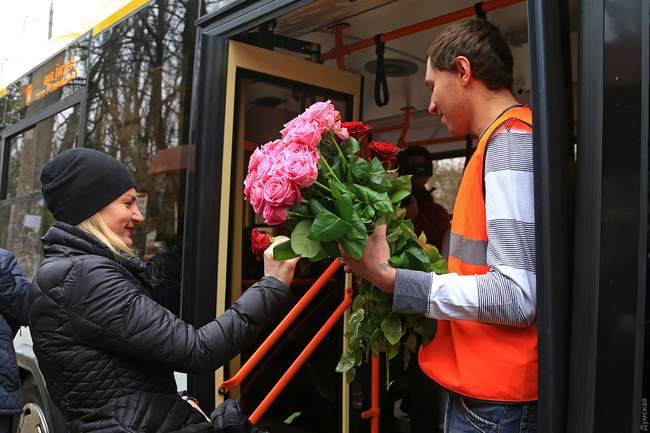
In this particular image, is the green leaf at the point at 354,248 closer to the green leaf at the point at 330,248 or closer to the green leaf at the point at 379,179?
the green leaf at the point at 330,248

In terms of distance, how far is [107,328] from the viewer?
1.54 m

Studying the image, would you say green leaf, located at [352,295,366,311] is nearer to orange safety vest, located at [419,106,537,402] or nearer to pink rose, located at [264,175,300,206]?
orange safety vest, located at [419,106,537,402]

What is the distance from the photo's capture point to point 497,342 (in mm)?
1408

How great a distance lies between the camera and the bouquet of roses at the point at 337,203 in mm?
1361

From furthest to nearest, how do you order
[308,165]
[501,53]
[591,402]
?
[501,53] → [308,165] → [591,402]

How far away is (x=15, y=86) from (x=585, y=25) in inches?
179

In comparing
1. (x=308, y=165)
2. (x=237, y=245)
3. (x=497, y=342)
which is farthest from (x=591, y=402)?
(x=237, y=245)

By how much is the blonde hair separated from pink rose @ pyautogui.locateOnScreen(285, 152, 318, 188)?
0.67 m

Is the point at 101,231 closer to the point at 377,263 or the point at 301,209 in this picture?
the point at 301,209

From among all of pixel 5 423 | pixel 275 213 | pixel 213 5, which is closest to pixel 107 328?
pixel 275 213

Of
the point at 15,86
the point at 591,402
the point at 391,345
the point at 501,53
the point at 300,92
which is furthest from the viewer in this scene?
the point at 15,86

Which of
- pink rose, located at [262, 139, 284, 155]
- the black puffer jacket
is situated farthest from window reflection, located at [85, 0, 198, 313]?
pink rose, located at [262, 139, 284, 155]

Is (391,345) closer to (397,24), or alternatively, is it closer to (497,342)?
(497,342)

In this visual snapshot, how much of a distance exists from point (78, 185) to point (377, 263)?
91 cm
